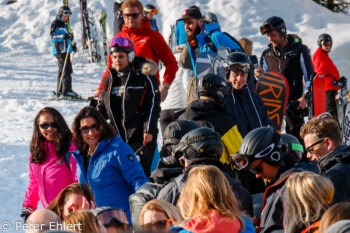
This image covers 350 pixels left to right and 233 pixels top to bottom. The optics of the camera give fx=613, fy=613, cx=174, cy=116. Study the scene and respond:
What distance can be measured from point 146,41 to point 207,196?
14.7 ft

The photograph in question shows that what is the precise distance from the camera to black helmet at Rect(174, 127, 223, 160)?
4004 millimetres

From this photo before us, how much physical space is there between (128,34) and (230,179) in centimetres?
399

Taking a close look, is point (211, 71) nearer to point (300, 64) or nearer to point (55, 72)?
point (300, 64)

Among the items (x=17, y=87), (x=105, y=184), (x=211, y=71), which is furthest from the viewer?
(x=17, y=87)

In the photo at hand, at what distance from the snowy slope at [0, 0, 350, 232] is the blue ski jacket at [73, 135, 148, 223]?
3866mm

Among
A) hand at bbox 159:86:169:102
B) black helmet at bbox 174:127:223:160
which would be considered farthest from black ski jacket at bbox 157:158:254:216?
hand at bbox 159:86:169:102

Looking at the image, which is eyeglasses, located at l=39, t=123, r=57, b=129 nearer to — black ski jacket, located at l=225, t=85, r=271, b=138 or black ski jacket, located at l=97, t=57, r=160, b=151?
black ski jacket, located at l=97, t=57, r=160, b=151

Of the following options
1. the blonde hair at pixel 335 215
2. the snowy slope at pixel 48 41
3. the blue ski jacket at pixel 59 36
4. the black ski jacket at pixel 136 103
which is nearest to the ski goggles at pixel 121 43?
the black ski jacket at pixel 136 103

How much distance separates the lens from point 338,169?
4105mm

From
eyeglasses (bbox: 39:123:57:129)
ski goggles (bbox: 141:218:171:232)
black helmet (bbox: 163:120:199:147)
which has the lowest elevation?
ski goggles (bbox: 141:218:171:232)

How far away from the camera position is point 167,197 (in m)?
3.75

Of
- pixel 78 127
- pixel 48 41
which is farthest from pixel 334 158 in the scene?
pixel 48 41

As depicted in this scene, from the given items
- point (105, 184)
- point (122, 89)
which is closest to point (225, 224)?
point (105, 184)

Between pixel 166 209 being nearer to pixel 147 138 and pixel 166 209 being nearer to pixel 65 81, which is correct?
pixel 147 138
